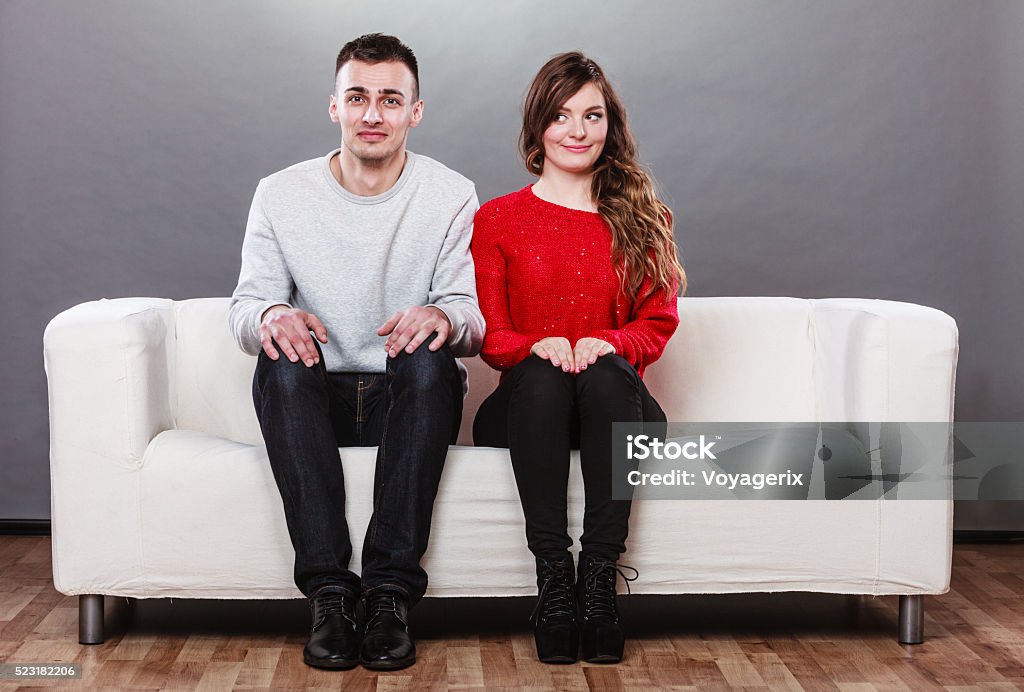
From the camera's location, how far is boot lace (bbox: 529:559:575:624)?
1953 millimetres

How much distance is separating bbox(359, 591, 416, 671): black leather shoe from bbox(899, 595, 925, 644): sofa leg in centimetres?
90

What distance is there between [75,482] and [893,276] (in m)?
2.10

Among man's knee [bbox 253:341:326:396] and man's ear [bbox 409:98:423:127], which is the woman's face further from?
man's knee [bbox 253:341:326:396]

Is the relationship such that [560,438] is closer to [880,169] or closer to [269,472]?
[269,472]

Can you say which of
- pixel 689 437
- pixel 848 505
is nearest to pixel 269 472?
pixel 689 437

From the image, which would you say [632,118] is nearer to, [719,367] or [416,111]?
[719,367]

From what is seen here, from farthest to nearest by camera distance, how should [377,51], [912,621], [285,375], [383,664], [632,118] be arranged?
[632,118]
[377,51]
[912,621]
[285,375]
[383,664]

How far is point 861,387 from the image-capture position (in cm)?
225

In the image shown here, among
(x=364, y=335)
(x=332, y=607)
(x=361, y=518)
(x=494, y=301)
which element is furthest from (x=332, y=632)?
(x=494, y=301)

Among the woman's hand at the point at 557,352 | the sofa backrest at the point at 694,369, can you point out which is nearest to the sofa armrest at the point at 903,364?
the sofa backrest at the point at 694,369

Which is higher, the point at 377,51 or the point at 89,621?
the point at 377,51

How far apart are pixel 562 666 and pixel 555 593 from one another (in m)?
0.12

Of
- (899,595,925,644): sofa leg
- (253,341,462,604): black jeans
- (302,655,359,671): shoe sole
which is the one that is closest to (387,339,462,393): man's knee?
(253,341,462,604): black jeans

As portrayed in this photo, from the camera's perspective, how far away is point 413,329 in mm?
2037
